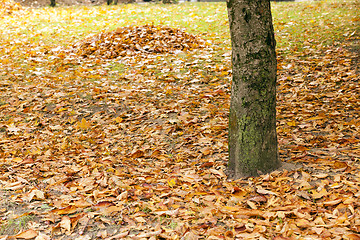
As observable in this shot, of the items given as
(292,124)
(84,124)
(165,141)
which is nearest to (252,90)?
(292,124)

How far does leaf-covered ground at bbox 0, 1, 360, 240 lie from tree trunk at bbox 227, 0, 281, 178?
0.23 metres

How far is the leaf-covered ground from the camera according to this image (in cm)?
269

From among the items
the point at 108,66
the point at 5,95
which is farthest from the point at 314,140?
the point at 5,95

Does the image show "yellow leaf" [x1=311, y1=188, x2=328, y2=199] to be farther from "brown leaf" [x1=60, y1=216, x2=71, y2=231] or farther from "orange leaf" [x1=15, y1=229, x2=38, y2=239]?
"orange leaf" [x1=15, y1=229, x2=38, y2=239]

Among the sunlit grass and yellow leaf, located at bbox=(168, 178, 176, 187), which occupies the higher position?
the sunlit grass

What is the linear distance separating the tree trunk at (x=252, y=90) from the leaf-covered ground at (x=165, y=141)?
0.74 feet

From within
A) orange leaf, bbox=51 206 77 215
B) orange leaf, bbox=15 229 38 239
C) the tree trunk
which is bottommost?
orange leaf, bbox=15 229 38 239

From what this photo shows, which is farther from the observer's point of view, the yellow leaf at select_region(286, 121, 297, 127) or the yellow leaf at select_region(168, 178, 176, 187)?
the yellow leaf at select_region(286, 121, 297, 127)

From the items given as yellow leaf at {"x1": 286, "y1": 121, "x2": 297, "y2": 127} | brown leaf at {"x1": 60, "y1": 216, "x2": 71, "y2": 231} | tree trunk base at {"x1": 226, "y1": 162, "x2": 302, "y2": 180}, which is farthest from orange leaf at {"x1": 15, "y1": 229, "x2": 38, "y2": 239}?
yellow leaf at {"x1": 286, "y1": 121, "x2": 297, "y2": 127}

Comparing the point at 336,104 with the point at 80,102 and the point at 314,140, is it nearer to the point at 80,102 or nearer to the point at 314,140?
the point at 314,140

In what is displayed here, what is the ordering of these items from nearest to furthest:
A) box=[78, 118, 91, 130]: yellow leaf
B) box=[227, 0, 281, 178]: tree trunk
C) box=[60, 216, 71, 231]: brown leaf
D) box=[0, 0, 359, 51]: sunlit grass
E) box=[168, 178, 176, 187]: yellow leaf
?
box=[60, 216, 71, 231]: brown leaf < box=[227, 0, 281, 178]: tree trunk < box=[168, 178, 176, 187]: yellow leaf < box=[78, 118, 91, 130]: yellow leaf < box=[0, 0, 359, 51]: sunlit grass

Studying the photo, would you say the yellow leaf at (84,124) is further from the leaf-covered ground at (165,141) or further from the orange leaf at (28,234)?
the orange leaf at (28,234)

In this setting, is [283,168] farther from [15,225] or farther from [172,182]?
[15,225]

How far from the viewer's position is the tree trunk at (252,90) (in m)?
3.06
